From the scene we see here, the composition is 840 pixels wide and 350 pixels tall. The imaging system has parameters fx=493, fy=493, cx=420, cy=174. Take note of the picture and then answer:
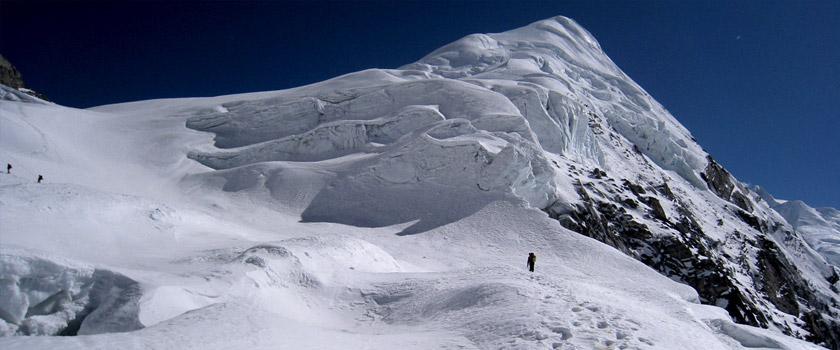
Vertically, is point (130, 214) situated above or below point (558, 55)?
below

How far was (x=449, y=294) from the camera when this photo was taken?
38.4 ft

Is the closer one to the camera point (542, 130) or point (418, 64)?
point (542, 130)

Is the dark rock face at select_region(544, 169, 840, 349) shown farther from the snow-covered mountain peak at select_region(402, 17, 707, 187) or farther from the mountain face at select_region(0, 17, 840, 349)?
the snow-covered mountain peak at select_region(402, 17, 707, 187)

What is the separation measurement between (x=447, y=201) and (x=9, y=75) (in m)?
67.9

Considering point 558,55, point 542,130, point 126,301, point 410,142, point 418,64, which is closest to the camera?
point 126,301

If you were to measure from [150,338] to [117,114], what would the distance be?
49361mm

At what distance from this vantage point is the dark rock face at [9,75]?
208 feet

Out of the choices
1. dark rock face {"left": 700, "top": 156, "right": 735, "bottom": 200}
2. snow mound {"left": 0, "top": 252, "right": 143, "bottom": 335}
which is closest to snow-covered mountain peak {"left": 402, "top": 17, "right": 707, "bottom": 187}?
dark rock face {"left": 700, "top": 156, "right": 735, "bottom": 200}

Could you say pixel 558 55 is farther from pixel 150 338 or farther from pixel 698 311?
pixel 150 338

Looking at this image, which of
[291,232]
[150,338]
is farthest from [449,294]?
[291,232]

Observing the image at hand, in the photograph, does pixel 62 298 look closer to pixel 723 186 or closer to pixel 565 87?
pixel 565 87

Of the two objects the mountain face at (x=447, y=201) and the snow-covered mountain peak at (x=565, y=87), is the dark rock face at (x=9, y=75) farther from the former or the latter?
the snow-covered mountain peak at (x=565, y=87)

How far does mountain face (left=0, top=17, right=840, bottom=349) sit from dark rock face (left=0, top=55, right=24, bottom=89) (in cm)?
2199

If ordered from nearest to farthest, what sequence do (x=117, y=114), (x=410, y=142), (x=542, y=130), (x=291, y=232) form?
1. (x=291, y=232)
2. (x=410, y=142)
3. (x=542, y=130)
4. (x=117, y=114)
